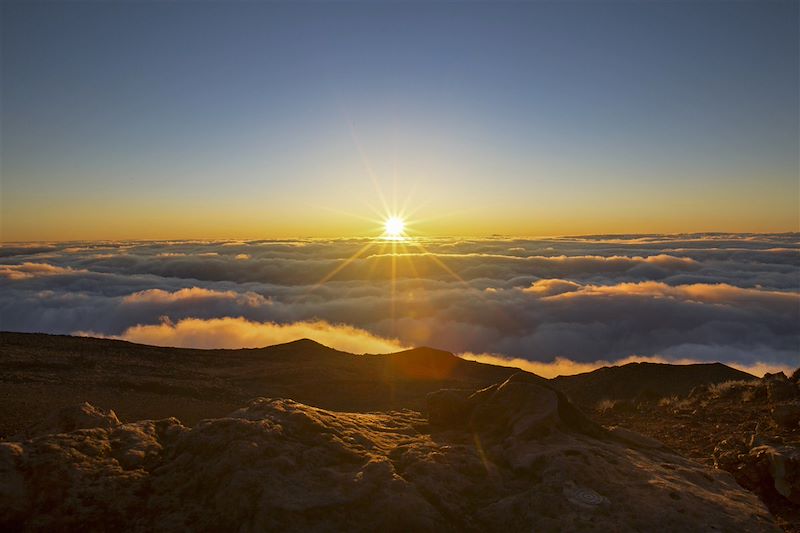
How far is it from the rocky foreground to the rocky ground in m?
0.88

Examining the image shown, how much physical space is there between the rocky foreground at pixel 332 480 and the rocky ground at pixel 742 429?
88cm

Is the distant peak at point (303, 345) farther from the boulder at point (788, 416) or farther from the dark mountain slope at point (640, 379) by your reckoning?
the boulder at point (788, 416)

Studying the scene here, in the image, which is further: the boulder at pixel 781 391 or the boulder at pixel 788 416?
the boulder at pixel 781 391

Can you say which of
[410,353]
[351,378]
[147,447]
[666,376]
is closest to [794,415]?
[147,447]

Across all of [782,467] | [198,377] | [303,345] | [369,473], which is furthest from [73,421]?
[303,345]

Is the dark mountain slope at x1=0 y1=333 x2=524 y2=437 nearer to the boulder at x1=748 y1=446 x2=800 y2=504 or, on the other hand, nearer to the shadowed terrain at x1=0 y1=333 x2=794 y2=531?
the shadowed terrain at x1=0 y1=333 x2=794 y2=531

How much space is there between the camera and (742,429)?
805 cm

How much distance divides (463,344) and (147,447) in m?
37.6

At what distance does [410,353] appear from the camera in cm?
2522

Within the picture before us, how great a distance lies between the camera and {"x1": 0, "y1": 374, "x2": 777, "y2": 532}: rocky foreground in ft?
11.6

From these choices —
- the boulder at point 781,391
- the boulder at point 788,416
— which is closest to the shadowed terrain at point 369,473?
the boulder at point 788,416

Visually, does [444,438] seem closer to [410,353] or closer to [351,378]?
[351,378]

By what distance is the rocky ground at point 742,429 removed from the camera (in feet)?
17.2

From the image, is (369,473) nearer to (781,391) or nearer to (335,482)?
(335,482)
